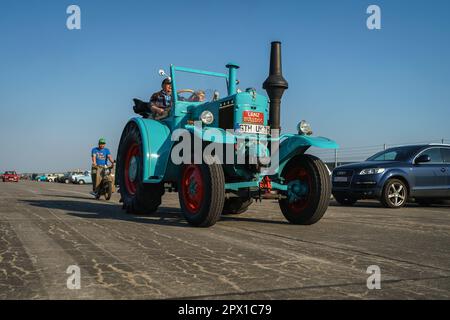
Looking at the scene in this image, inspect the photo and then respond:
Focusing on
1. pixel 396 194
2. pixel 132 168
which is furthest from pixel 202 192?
pixel 396 194

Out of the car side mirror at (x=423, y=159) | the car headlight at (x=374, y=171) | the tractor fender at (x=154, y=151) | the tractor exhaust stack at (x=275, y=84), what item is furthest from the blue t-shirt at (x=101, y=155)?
the car side mirror at (x=423, y=159)

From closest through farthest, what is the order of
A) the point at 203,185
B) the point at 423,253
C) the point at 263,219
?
the point at 423,253
the point at 203,185
the point at 263,219

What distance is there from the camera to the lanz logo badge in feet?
21.6

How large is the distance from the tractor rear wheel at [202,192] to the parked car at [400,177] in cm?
575

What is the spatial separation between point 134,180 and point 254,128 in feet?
9.17

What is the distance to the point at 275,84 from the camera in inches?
259

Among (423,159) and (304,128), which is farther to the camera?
(423,159)

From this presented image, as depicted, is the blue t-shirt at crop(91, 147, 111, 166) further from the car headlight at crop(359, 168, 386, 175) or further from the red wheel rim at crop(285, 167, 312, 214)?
the red wheel rim at crop(285, 167, 312, 214)

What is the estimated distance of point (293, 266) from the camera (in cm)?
351

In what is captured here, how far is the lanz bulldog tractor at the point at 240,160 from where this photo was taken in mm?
5996

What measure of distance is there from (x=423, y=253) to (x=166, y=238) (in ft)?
8.71

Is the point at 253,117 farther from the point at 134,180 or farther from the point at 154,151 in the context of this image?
the point at 134,180
